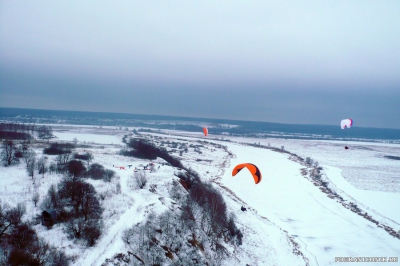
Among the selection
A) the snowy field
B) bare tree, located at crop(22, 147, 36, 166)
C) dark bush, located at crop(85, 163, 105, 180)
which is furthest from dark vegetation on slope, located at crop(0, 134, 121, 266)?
bare tree, located at crop(22, 147, 36, 166)

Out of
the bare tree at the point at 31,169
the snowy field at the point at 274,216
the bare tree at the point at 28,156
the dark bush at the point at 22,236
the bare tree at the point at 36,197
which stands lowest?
the snowy field at the point at 274,216

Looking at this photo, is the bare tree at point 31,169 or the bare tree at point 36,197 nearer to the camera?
the bare tree at point 36,197

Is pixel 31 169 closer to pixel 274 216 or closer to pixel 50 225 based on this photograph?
pixel 50 225

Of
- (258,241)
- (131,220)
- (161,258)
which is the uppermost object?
(131,220)

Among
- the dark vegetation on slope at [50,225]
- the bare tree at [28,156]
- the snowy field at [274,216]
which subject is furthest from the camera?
the bare tree at [28,156]

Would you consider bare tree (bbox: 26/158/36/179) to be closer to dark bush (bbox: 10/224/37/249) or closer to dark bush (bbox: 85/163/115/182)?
dark bush (bbox: 85/163/115/182)

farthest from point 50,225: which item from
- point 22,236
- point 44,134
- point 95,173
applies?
point 44,134

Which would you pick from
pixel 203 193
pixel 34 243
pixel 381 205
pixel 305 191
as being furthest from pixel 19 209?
pixel 381 205

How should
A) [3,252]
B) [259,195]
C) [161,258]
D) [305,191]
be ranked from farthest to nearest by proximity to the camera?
[305,191] < [259,195] < [161,258] < [3,252]

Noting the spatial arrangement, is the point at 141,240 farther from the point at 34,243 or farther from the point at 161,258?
the point at 34,243

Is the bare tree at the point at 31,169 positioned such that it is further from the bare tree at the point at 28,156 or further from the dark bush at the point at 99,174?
the dark bush at the point at 99,174

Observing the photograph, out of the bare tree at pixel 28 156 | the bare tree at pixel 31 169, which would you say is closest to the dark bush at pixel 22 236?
the bare tree at pixel 31 169
